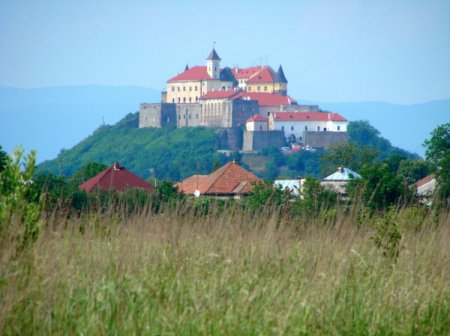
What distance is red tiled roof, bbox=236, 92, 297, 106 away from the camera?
107m

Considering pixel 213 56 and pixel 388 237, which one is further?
pixel 213 56

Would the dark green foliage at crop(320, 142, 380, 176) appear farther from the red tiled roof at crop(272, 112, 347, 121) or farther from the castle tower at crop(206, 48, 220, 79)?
the castle tower at crop(206, 48, 220, 79)

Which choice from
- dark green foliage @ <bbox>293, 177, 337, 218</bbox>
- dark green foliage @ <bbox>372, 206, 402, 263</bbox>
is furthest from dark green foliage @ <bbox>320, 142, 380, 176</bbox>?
dark green foliage @ <bbox>372, 206, 402, 263</bbox>

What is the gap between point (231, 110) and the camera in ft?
335

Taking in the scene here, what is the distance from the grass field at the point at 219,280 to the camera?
16.1ft

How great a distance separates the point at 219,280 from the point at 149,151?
97.5m

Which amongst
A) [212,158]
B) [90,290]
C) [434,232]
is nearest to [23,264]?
[90,290]

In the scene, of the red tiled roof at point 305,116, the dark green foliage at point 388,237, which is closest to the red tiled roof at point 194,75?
the red tiled roof at point 305,116

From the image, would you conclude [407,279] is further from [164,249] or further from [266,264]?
[164,249]

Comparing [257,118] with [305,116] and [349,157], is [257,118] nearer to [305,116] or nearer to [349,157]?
[305,116]

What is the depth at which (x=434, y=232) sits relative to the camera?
6938 millimetres

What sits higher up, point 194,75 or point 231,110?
point 194,75

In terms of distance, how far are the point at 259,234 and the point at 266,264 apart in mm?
632

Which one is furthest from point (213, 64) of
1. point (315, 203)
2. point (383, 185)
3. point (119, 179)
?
point (315, 203)
